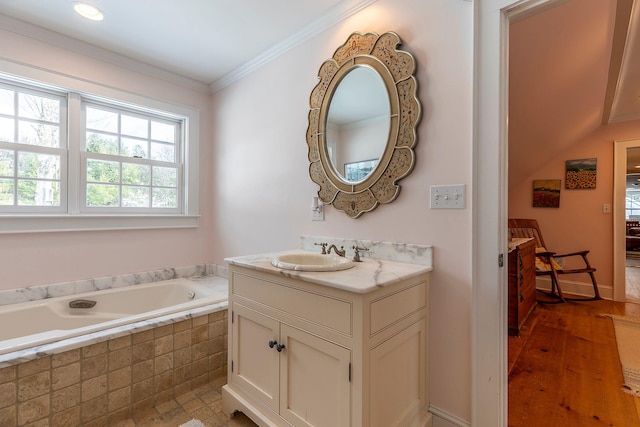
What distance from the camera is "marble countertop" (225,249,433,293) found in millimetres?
1064

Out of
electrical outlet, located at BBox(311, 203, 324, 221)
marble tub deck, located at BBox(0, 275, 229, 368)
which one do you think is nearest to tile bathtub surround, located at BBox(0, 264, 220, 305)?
marble tub deck, located at BBox(0, 275, 229, 368)

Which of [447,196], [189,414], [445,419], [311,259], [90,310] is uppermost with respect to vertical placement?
[447,196]

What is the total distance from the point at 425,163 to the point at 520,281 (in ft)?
5.85

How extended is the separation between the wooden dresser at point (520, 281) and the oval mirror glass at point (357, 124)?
4.59 ft

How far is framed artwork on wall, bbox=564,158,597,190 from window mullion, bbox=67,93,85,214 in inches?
207

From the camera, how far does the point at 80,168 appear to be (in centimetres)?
230

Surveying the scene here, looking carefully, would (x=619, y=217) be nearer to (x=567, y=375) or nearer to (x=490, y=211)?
(x=567, y=375)

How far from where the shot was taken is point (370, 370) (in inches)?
41.3

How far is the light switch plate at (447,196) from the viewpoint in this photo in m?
1.33

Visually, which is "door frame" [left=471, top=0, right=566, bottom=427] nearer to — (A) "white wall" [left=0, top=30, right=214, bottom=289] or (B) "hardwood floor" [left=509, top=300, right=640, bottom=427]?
(B) "hardwood floor" [left=509, top=300, right=640, bottom=427]

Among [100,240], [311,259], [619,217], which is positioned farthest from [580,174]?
[100,240]

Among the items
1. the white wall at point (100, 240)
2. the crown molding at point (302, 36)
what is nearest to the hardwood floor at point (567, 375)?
the crown molding at point (302, 36)

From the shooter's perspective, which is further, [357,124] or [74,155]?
[74,155]

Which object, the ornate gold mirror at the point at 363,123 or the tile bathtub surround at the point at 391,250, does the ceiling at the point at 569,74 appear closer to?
the ornate gold mirror at the point at 363,123
